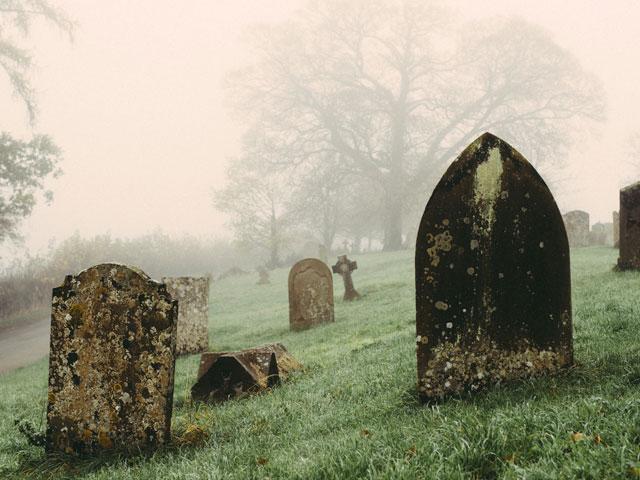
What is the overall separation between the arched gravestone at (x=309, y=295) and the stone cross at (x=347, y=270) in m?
3.10

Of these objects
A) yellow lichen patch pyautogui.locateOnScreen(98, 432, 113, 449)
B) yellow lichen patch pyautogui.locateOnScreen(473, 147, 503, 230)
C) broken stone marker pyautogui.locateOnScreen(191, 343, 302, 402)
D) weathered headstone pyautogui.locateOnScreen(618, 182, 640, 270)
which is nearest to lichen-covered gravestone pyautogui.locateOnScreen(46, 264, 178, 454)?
yellow lichen patch pyautogui.locateOnScreen(98, 432, 113, 449)

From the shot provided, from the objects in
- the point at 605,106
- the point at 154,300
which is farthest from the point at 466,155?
the point at 605,106

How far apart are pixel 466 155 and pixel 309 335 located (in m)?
6.65

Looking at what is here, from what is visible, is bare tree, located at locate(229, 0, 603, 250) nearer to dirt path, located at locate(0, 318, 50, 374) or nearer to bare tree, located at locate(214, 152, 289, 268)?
bare tree, located at locate(214, 152, 289, 268)

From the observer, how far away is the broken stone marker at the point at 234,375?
559 cm

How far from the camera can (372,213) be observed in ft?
127

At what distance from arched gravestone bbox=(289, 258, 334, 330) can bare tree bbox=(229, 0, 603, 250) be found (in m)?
25.4

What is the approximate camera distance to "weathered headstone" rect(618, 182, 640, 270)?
8953mm

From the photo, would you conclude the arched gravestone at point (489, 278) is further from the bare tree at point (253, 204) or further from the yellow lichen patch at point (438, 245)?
the bare tree at point (253, 204)

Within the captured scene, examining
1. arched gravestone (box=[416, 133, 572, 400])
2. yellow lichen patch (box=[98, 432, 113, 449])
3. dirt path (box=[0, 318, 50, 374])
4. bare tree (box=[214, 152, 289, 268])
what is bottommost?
dirt path (box=[0, 318, 50, 374])

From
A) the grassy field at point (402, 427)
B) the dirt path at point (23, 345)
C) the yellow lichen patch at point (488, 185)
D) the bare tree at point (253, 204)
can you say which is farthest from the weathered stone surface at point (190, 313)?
the bare tree at point (253, 204)

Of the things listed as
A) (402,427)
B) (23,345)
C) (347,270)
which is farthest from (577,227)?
(402,427)

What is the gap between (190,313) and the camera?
396 inches

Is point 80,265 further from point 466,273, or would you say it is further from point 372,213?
point 466,273
